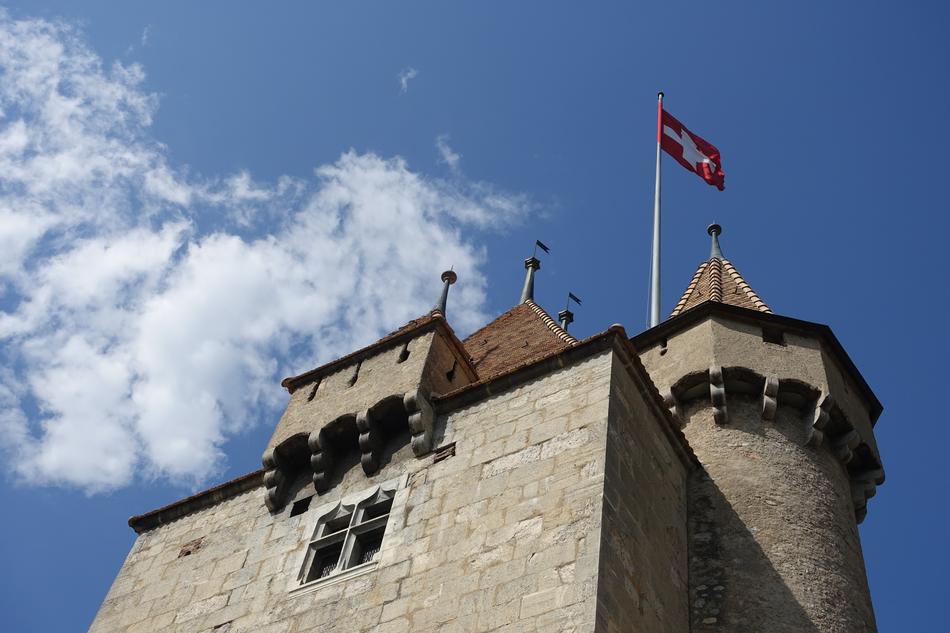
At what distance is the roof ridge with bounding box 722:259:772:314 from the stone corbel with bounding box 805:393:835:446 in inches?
82.7

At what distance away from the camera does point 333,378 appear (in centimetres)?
1460

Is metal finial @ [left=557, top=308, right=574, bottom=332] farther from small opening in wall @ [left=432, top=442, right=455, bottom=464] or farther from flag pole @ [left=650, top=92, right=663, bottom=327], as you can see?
small opening in wall @ [left=432, top=442, right=455, bottom=464]

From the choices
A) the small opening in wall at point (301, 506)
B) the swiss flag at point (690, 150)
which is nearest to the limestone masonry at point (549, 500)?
the small opening in wall at point (301, 506)

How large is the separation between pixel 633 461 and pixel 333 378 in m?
4.76

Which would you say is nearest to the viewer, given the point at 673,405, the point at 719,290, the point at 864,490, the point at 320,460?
the point at 320,460

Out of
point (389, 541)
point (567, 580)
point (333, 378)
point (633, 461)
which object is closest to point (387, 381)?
point (333, 378)

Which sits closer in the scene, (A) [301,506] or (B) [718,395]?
(A) [301,506]

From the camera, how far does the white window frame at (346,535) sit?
1152 centimetres

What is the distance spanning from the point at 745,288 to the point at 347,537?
805 centimetres

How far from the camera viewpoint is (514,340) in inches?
752

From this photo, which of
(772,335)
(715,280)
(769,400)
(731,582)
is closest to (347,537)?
(731,582)

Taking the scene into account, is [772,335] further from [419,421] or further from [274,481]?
[274,481]

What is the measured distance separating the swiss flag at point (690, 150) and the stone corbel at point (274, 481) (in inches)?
507

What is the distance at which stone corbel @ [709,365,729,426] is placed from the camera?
44.9 ft
